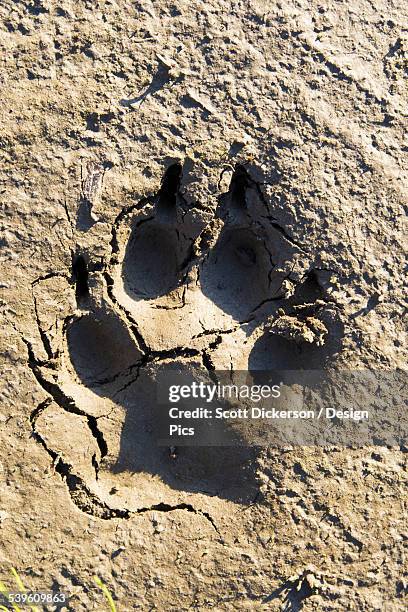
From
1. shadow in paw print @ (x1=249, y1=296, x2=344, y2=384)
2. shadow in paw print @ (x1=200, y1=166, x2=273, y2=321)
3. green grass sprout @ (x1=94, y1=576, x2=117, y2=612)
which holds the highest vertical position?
shadow in paw print @ (x1=200, y1=166, x2=273, y2=321)

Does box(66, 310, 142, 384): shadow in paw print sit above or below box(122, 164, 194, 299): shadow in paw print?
below

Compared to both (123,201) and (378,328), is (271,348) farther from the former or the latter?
(123,201)

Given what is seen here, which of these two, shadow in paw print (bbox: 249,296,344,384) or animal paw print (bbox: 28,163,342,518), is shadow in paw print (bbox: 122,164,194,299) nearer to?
animal paw print (bbox: 28,163,342,518)

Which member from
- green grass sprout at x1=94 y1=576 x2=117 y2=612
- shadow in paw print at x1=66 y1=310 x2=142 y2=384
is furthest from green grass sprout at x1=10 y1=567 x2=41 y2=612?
shadow in paw print at x1=66 y1=310 x2=142 y2=384

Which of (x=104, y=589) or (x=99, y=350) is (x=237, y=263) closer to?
(x=99, y=350)

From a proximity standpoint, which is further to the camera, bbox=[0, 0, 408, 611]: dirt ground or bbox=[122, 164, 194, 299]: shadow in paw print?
bbox=[122, 164, 194, 299]: shadow in paw print

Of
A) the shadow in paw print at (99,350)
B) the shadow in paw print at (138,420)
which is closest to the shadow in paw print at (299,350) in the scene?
the shadow in paw print at (138,420)

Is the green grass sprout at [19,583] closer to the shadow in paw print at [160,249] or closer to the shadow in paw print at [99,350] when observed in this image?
the shadow in paw print at [99,350]
